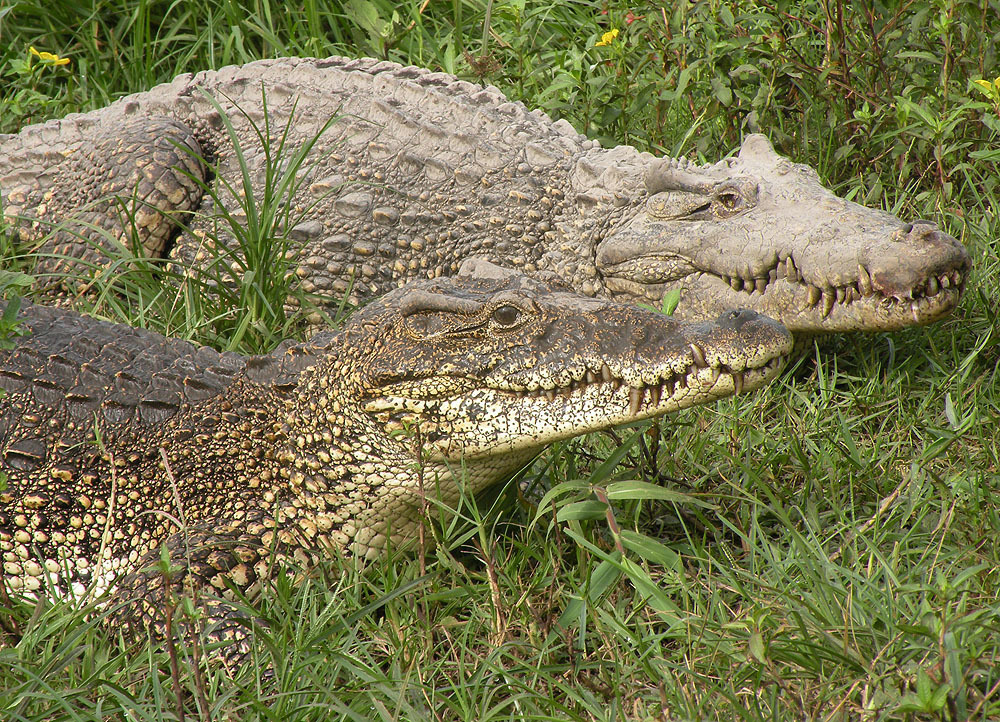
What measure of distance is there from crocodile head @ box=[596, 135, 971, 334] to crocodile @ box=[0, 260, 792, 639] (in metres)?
1.15

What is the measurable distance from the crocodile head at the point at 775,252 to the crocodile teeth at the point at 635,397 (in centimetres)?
117

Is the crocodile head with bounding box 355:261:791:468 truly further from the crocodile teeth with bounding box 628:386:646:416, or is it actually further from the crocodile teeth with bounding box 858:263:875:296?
the crocodile teeth with bounding box 858:263:875:296

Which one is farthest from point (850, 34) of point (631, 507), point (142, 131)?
point (142, 131)

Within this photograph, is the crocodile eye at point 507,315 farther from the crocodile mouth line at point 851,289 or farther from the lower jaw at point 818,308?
the crocodile mouth line at point 851,289

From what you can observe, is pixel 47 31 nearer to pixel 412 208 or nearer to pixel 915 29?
pixel 412 208

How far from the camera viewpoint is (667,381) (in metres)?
2.81

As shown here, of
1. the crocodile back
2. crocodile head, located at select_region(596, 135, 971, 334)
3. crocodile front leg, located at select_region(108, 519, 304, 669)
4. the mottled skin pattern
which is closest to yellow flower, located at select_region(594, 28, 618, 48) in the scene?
the mottled skin pattern

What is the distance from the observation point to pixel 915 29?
509cm

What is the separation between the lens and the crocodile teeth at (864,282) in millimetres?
4148

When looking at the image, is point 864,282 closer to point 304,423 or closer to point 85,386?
point 304,423

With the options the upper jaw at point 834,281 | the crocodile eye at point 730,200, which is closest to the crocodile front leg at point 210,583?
the upper jaw at point 834,281

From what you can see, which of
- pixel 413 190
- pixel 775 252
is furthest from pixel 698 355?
pixel 413 190

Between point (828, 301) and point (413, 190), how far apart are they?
2.07 meters

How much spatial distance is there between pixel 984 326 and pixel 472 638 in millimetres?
2706
